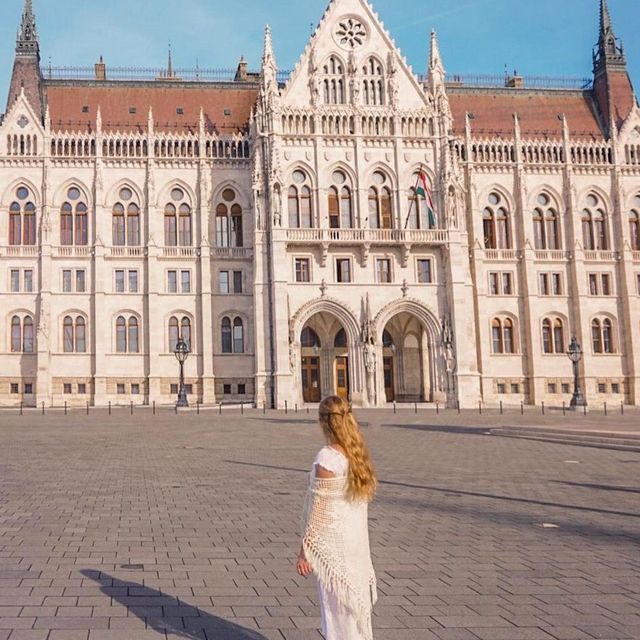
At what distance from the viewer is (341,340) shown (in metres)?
58.0

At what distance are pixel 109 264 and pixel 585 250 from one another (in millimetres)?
35380

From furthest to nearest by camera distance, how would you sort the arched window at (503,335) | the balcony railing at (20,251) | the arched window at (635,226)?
1. the arched window at (635,226)
2. the arched window at (503,335)
3. the balcony railing at (20,251)

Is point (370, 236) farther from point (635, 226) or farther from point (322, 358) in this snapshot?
point (635, 226)

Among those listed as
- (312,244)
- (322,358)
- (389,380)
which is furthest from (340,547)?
(389,380)

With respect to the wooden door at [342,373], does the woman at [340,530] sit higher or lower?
lower

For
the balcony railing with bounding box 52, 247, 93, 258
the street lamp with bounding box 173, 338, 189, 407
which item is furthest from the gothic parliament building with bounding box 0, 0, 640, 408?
the street lamp with bounding box 173, 338, 189, 407

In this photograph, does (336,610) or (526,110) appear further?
(526,110)

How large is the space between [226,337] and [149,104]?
64.7 ft

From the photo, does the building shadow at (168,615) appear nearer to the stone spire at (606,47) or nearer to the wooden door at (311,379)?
the wooden door at (311,379)

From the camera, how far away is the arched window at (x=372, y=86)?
56219 mm

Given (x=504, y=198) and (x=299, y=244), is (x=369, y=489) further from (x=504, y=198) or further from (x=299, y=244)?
(x=504, y=198)

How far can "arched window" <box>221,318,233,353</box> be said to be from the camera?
56.0 m

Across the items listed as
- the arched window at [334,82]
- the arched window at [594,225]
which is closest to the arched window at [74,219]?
the arched window at [334,82]

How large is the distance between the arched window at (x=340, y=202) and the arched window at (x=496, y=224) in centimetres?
1155
